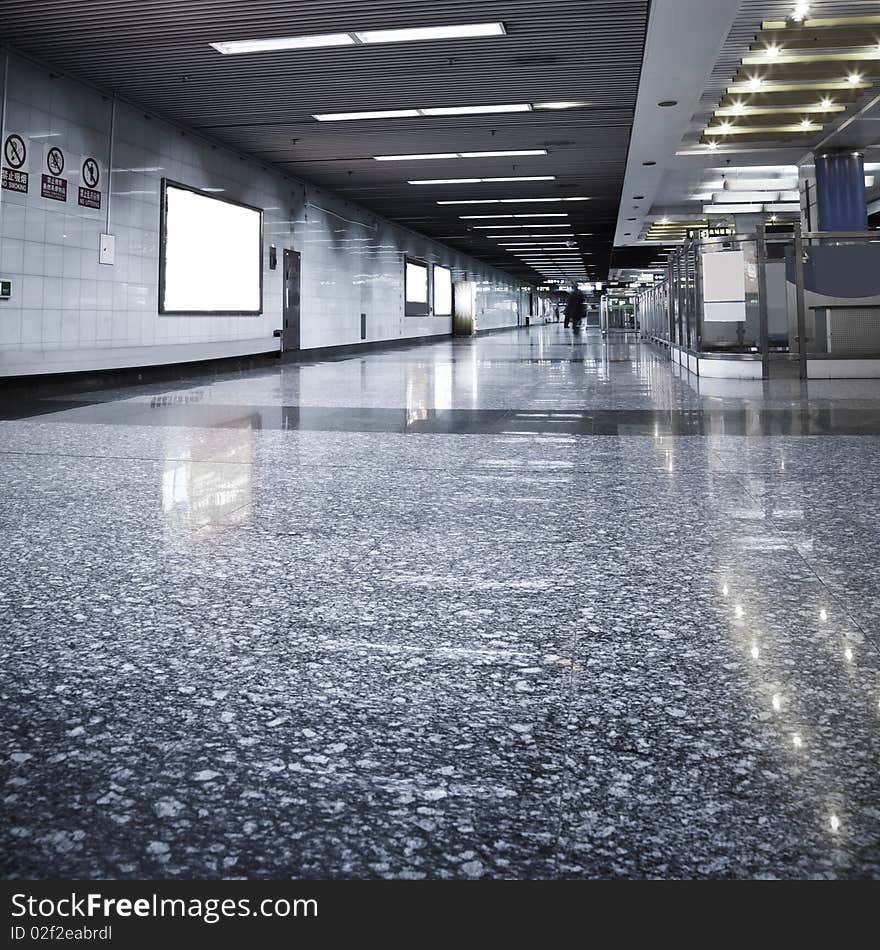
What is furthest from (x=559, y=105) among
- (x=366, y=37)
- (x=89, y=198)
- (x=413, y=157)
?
(x=89, y=198)

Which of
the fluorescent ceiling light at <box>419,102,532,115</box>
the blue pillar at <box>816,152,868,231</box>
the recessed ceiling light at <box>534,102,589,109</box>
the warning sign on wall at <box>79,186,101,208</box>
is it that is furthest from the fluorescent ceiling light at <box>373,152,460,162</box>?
the blue pillar at <box>816,152,868,231</box>

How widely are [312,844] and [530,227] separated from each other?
33084 millimetres

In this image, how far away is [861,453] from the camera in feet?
20.6

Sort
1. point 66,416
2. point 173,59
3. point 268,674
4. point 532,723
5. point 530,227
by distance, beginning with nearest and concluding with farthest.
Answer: point 532,723 → point 268,674 → point 66,416 → point 173,59 → point 530,227

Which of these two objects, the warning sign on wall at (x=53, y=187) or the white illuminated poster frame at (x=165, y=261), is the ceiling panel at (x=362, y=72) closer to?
the white illuminated poster frame at (x=165, y=261)

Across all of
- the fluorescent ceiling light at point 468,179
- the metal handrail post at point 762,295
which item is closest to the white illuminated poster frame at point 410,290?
the fluorescent ceiling light at point 468,179

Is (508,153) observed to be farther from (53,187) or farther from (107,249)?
(53,187)

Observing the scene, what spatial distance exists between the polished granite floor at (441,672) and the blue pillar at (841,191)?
51.8 ft

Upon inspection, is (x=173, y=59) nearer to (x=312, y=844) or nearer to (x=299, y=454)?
(x=299, y=454)

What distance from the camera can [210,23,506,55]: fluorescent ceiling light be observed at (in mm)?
11023

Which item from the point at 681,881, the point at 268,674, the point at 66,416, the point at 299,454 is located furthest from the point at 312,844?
the point at 66,416

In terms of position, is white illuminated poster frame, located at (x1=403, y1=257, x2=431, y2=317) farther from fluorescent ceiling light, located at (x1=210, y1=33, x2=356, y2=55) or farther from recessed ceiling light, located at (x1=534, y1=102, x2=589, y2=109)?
fluorescent ceiling light, located at (x1=210, y1=33, x2=356, y2=55)

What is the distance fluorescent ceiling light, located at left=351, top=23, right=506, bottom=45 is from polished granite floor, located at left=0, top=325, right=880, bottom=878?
24.2ft

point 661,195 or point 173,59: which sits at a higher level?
point 661,195
